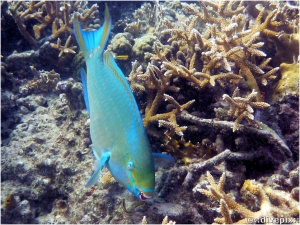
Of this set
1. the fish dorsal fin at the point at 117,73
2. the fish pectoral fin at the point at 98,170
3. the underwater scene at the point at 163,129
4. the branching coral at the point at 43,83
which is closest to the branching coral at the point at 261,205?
the underwater scene at the point at 163,129

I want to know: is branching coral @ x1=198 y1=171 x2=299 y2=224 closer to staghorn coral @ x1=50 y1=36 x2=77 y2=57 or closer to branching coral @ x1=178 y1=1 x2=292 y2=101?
branching coral @ x1=178 y1=1 x2=292 y2=101

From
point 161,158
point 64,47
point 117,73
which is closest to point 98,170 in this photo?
point 161,158

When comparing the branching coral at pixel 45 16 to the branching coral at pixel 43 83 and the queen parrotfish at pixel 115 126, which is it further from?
the queen parrotfish at pixel 115 126

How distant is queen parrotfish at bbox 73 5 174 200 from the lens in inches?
73.9

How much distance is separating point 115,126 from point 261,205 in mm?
1624

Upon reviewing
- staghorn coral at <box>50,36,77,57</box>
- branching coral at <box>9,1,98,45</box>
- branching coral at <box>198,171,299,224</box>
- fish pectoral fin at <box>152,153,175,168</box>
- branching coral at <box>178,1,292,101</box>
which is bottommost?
branching coral at <box>198,171,299,224</box>

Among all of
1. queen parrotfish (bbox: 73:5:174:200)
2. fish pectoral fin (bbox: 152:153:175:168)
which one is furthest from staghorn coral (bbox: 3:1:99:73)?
fish pectoral fin (bbox: 152:153:175:168)

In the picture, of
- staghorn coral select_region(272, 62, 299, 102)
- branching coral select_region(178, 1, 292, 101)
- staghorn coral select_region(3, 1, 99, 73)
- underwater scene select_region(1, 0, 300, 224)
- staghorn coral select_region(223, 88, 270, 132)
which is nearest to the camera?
underwater scene select_region(1, 0, 300, 224)

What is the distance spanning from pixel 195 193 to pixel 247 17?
3.11m

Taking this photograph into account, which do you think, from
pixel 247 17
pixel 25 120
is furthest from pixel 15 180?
pixel 247 17

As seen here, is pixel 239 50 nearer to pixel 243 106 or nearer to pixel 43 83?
pixel 243 106

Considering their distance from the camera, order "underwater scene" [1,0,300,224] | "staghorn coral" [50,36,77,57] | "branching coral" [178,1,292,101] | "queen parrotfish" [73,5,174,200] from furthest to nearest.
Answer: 1. "staghorn coral" [50,36,77,57]
2. "branching coral" [178,1,292,101]
3. "underwater scene" [1,0,300,224]
4. "queen parrotfish" [73,5,174,200]

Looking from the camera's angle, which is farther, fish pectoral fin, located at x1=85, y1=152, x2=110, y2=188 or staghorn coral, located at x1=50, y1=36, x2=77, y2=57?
staghorn coral, located at x1=50, y1=36, x2=77, y2=57

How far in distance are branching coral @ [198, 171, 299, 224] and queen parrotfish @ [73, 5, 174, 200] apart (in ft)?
2.18
